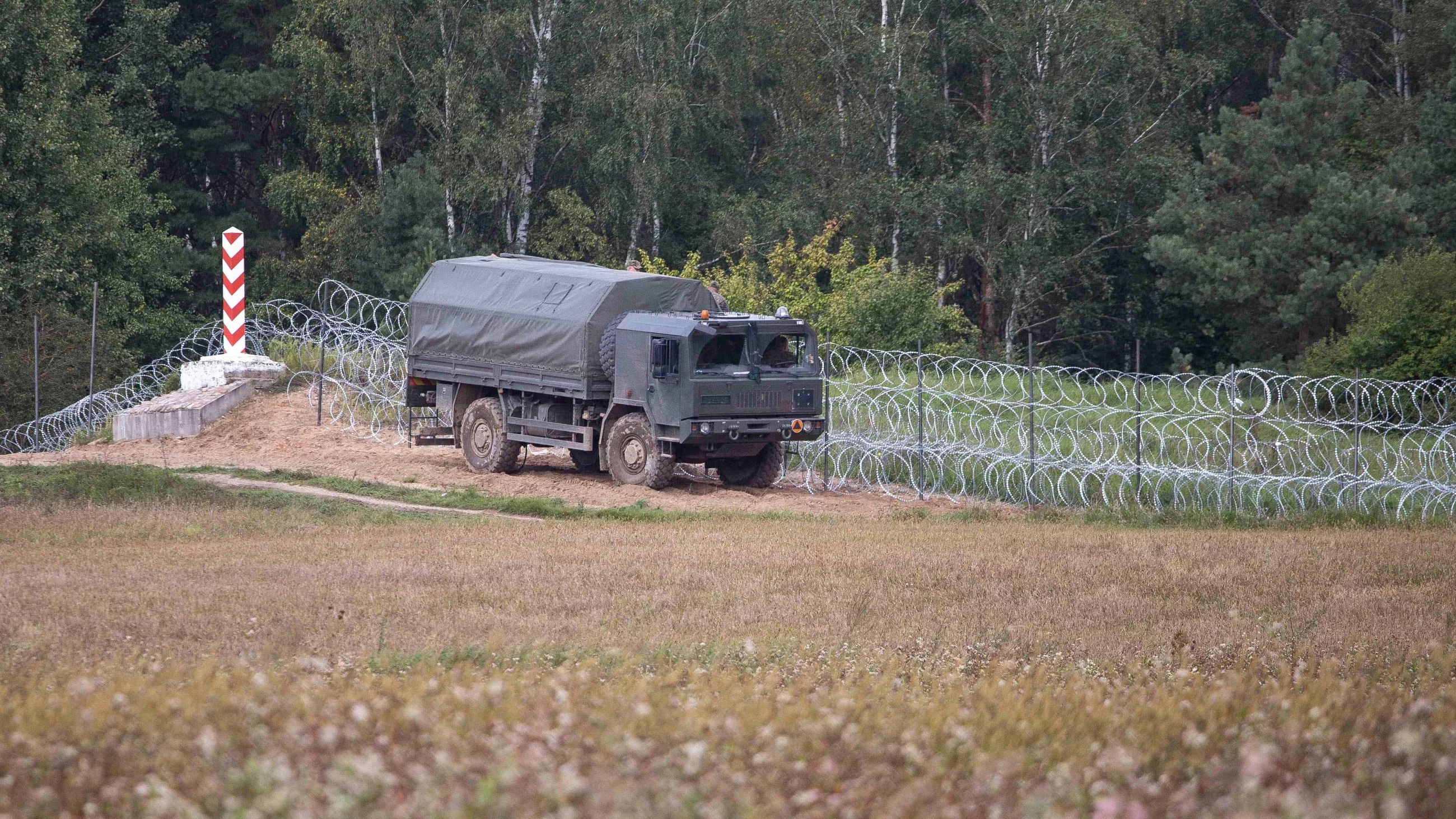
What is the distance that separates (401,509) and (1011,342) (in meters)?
25.1

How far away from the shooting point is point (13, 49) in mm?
38969

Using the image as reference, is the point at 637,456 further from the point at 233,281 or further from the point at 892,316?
the point at 892,316

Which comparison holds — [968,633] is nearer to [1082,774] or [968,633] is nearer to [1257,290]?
[1082,774]

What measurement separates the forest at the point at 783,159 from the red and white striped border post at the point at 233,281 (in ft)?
31.2

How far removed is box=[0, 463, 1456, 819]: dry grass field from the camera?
4703 millimetres

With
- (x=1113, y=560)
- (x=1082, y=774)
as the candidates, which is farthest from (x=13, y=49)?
(x=1082, y=774)

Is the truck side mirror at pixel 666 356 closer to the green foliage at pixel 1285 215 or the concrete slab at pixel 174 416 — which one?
the concrete slab at pixel 174 416

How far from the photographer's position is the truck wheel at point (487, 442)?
22.1m

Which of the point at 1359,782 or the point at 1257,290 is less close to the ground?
the point at 1257,290

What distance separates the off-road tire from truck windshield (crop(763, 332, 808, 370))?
3.38 m

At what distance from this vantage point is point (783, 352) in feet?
68.4

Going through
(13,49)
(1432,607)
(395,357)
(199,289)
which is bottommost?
(1432,607)

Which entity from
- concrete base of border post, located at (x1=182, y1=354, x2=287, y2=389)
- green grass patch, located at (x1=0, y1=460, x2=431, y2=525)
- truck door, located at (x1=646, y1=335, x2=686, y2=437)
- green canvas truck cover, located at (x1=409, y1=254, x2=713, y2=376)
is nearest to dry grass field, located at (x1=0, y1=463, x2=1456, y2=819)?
green grass patch, located at (x1=0, y1=460, x2=431, y2=525)

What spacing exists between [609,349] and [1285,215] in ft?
77.1
